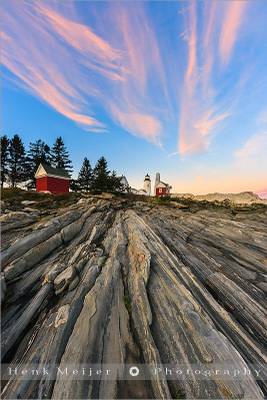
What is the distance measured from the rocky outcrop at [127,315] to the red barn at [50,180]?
138ft

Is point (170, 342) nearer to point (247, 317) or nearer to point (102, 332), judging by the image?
point (102, 332)

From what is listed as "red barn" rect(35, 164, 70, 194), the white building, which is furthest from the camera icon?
the white building

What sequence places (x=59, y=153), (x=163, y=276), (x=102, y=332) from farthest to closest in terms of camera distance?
1. (x=59, y=153)
2. (x=163, y=276)
3. (x=102, y=332)

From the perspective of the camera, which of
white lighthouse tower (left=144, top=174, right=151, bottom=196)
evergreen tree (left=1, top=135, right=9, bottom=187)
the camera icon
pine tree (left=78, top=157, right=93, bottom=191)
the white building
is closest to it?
the camera icon

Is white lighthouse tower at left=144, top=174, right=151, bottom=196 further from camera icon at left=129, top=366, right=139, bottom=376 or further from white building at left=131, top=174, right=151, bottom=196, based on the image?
camera icon at left=129, top=366, right=139, bottom=376

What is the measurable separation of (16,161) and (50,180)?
2378 cm

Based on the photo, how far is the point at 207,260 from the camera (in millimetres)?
14516

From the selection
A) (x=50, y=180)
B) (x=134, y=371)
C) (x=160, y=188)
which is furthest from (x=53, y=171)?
(x=134, y=371)

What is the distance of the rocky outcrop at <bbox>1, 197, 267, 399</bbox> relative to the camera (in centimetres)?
612

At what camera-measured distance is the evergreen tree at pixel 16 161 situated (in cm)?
6919

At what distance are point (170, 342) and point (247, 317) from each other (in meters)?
4.36

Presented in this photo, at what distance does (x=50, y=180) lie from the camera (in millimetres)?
55156

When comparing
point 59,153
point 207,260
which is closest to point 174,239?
point 207,260

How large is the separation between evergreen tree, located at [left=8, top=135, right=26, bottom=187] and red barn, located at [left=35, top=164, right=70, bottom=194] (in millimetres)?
17718
